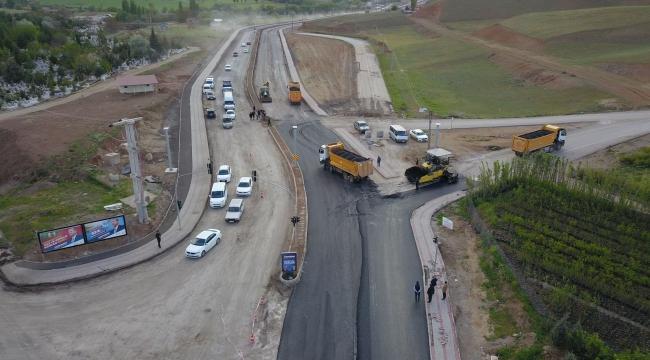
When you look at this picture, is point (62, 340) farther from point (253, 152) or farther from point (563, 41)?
point (563, 41)

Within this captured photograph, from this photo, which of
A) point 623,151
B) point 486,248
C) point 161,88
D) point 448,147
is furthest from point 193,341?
point 161,88

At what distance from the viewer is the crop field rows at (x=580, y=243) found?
90.7 ft

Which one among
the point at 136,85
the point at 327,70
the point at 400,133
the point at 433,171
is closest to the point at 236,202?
the point at 433,171

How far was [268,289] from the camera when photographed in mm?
30359

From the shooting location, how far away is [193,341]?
2608cm

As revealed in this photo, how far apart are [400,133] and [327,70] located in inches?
1599

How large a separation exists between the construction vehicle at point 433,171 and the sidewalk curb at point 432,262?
220 centimetres

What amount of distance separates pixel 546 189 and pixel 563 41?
6495 centimetres

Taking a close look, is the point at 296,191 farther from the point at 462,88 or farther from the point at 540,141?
the point at 462,88

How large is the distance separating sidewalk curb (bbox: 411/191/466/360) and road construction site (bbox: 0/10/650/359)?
8 centimetres

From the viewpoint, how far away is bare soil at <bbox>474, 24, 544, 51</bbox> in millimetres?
96125

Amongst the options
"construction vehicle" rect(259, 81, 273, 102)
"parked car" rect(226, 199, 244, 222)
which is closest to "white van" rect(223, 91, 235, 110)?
"construction vehicle" rect(259, 81, 273, 102)

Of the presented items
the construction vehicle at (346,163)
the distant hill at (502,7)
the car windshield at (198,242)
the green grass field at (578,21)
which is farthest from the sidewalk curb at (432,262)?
the distant hill at (502,7)

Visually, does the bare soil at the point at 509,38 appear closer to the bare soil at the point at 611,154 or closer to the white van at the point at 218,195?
the bare soil at the point at 611,154
